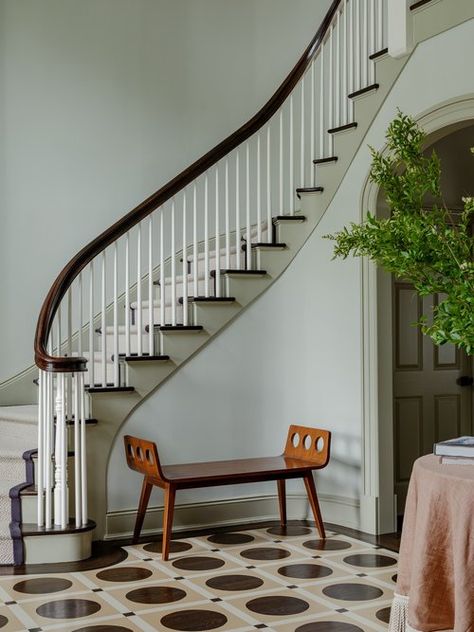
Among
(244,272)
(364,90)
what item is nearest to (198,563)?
(244,272)

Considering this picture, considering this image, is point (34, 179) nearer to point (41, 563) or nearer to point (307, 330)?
point (307, 330)

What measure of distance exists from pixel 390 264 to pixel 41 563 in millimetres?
2912

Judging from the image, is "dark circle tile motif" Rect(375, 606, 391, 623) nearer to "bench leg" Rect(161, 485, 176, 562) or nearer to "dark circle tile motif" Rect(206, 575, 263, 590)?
"dark circle tile motif" Rect(206, 575, 263, 590)

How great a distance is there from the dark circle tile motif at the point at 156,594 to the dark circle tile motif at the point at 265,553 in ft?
2.22

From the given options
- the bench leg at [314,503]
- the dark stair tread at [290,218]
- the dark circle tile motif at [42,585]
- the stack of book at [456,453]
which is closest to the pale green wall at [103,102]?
the dark stair tread at [290,218]

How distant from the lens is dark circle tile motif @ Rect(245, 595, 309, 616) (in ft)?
12.3

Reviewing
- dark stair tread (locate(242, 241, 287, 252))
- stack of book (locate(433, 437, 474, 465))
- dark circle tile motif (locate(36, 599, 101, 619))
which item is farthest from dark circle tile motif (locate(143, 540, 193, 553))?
stack of book (locate(433, 437, 474, 465))

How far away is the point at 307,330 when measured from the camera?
18.5 ft

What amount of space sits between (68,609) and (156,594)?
427 millimetres

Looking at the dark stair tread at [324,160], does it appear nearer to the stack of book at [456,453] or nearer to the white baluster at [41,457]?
the white baluster at [41,457]

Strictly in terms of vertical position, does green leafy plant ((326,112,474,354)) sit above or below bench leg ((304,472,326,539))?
above

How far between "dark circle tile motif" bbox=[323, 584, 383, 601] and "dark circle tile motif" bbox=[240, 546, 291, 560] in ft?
1.86

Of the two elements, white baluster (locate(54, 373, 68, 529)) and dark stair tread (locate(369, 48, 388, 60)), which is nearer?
white baluster (locate(54, 373, 68, 529))

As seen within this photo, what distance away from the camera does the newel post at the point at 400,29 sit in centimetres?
232
